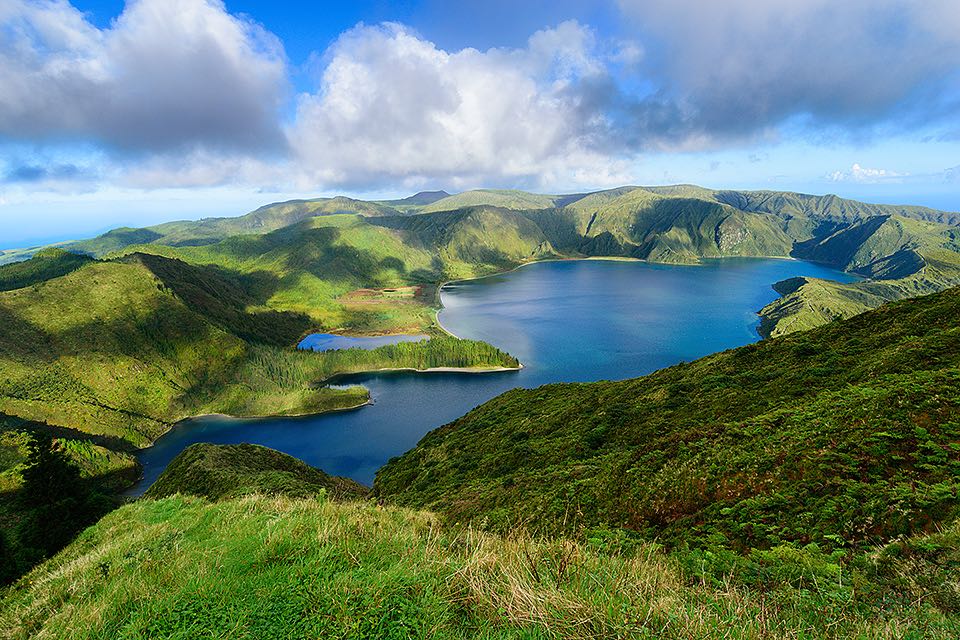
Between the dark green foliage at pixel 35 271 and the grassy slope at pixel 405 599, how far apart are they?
796 ft

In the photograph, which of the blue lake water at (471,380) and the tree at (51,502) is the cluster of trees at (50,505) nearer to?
the tree at (51,502)

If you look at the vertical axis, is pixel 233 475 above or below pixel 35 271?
below

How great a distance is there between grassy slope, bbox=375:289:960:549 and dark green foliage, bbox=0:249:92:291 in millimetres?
239668

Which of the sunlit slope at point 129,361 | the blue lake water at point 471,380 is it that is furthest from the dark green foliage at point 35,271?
the blue lake water at point 471,380

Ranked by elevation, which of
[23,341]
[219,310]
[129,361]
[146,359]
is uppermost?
[219,310]

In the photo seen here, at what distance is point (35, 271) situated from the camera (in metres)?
186

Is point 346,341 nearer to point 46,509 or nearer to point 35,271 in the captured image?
point 35,271

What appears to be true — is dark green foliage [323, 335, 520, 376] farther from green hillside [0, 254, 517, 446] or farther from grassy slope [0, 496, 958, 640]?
grassy slope [0, 496, 958, 640]

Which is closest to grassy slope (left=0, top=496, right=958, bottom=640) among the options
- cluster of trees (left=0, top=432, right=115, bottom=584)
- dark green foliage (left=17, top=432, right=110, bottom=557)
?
cluster of trees (left=0, top=432, right=115, bottom=584)

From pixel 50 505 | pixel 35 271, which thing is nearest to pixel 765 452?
pixel 50 505

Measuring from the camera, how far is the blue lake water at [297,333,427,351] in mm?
174125

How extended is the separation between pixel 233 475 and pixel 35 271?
246397mm

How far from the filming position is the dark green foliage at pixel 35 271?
174 metres

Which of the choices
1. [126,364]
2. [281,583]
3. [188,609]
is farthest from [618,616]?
[126,364]
